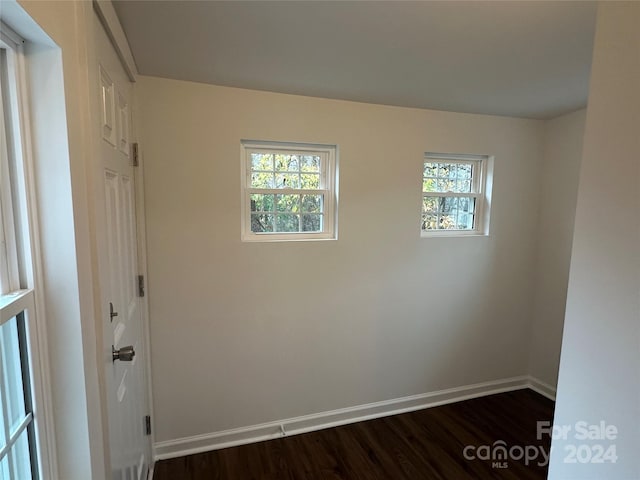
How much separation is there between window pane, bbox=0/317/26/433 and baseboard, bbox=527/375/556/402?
3367mm

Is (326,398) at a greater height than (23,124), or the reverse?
(23,124)

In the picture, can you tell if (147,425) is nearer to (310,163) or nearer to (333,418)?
(333,418)

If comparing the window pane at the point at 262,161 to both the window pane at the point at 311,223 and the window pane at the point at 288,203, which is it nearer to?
the window pane at the point at 288,203

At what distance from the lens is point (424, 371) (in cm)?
265

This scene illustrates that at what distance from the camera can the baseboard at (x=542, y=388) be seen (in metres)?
2.77

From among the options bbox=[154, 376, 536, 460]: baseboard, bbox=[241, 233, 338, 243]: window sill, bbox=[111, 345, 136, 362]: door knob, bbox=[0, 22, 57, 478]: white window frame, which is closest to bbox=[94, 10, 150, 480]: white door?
bbox=[111, 345, 136, 362]: door knob

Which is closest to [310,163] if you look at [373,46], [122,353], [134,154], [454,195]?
[373,46]

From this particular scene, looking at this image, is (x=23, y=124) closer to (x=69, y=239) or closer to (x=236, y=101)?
(x=69, y=239)

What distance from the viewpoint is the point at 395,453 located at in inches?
84.8

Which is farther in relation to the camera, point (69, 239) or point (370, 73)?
point (370, 73)

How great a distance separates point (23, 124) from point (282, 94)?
5.05 feet

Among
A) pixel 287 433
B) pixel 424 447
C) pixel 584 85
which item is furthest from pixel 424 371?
pixel 584 85

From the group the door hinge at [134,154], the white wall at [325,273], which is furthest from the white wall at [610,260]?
the door hinge at [134,154]

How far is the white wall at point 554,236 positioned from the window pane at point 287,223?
6.75ft
